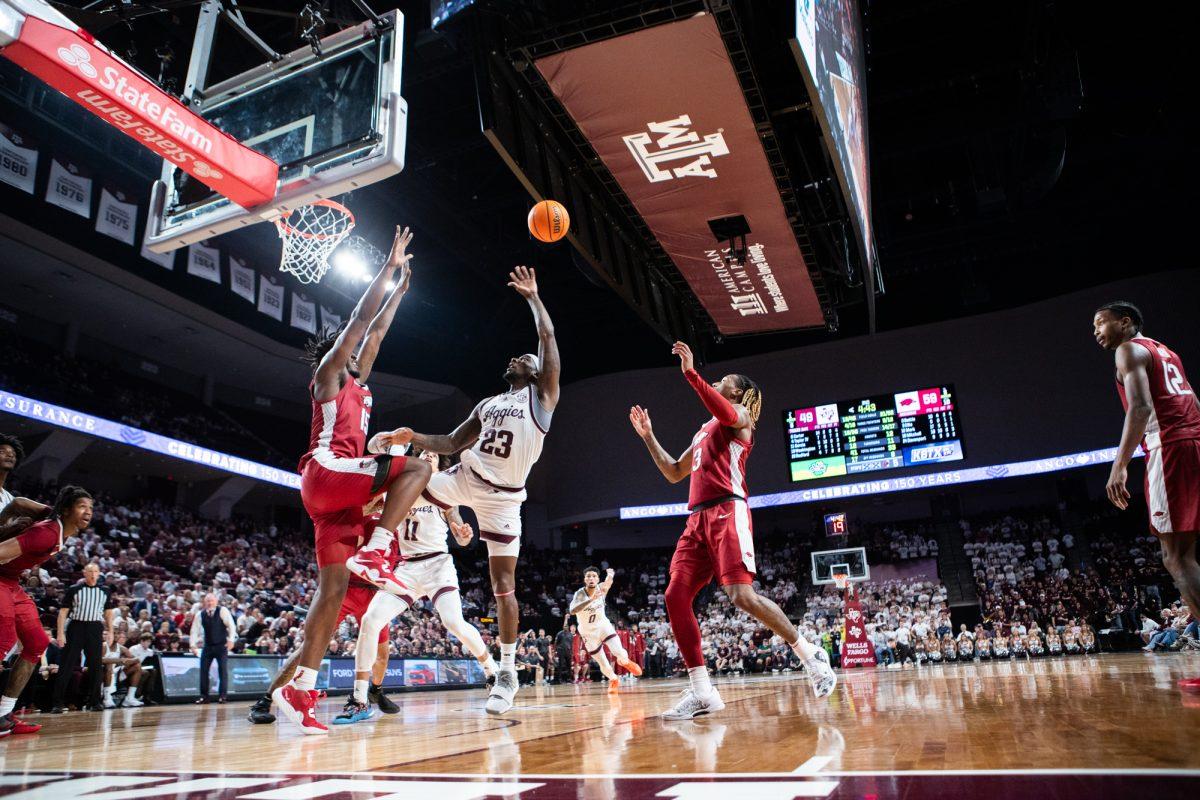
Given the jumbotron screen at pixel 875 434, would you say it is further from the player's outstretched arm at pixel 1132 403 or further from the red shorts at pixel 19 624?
the red shorts at pixel 19 624

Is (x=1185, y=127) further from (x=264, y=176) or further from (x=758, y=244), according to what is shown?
(x=264, y=176)

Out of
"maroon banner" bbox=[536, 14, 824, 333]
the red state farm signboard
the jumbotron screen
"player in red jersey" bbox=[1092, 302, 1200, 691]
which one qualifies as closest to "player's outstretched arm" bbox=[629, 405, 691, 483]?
"player in red jersey" bbox=[1092, 302, 1200, 691]

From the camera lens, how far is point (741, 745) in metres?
2.44

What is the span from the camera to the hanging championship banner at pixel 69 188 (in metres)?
14.4

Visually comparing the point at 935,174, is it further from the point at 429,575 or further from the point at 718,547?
the point at 718,547

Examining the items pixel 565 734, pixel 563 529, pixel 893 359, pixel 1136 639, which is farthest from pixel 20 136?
pixel 1136 639

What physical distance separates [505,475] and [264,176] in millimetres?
2790

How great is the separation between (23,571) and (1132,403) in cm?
640

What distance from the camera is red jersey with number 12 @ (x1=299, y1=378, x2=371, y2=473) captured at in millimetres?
3732

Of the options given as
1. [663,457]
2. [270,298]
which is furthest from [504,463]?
[270,298]

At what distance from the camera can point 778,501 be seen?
2227 centimetres

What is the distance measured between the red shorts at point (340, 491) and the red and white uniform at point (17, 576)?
1985 millimetres

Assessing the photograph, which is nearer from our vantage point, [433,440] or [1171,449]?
[1171,449]

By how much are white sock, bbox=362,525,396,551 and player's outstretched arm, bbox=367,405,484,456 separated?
84 centimetres
